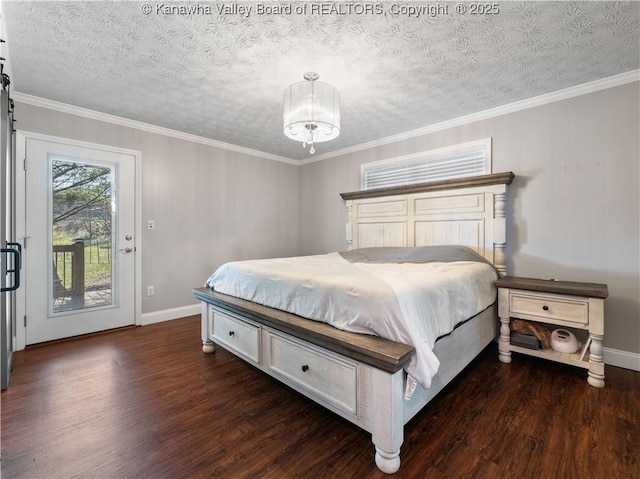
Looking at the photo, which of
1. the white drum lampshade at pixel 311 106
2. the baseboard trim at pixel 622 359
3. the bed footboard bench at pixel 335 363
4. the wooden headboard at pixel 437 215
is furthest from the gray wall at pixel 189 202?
the baseboard trim at pixel 622 359

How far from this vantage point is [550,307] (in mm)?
2246

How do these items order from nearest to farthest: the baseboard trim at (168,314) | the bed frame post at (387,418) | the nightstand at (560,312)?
1. the bed frame post at (387,418)
2. the nightstand at (560,312)
3. the baseboard trim at (168,314)

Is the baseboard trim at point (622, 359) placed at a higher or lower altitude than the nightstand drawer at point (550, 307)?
lower

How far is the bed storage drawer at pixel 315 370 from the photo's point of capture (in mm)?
1487

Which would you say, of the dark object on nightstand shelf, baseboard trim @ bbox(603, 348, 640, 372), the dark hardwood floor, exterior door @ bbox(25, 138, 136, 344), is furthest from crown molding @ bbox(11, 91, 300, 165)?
baseboard trim @ bbox(603, 348, 640, 372)

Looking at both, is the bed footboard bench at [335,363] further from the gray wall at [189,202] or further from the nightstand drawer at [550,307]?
the gray wall at [189,202]

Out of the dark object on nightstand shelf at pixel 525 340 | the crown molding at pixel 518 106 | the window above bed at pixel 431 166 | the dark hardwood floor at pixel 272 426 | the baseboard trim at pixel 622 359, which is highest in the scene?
the crown molding at pixel 518 106

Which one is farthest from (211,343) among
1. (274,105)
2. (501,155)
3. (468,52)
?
(501,155)

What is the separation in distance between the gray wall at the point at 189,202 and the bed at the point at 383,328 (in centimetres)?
128

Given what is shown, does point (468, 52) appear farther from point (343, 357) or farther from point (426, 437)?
point (426, 437)

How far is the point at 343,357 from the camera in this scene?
1.51 meters

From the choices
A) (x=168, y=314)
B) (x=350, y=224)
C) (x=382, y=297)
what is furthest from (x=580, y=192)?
(x=168, y=314)

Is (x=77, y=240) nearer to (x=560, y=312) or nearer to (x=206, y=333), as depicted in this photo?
(x=206, y=333)

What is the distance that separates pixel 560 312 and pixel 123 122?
4503 mm
